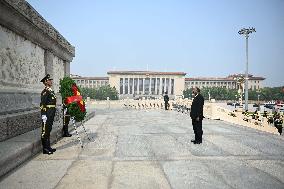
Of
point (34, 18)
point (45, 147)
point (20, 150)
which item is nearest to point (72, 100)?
point (45, 147)

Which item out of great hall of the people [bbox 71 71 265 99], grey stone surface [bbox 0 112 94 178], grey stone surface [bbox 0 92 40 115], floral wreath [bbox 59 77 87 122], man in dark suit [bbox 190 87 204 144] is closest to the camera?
grey stone surface [bbox 0 112 94 178]

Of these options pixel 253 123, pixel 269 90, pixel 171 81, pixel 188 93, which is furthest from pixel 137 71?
pixel 253 123

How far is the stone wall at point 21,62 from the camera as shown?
5.67m

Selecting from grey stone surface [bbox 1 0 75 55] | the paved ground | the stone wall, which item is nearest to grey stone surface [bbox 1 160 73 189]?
the paved ground

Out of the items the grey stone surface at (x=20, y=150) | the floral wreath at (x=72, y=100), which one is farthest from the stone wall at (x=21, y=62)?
the floral wreath at (x=72, y=100)

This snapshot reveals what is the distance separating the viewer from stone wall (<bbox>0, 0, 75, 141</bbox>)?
5.67 metres

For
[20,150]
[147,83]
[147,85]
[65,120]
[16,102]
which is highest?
[147,83]

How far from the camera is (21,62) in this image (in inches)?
272

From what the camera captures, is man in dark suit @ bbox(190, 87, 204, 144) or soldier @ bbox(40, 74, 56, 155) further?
man in dark suit @ bbox(190, 87, 204, 144)

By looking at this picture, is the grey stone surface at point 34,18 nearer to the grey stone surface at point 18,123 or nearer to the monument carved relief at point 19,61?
the monument carved relief at point 19,61

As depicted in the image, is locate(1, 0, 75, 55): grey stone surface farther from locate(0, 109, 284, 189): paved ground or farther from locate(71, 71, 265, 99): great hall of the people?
locate(71, 71, 265, 99): great hall of the people

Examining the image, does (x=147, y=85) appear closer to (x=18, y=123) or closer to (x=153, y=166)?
(x=18, y=123)

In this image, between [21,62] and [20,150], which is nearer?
[20,150]

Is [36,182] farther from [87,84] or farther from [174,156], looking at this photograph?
[87,84]
